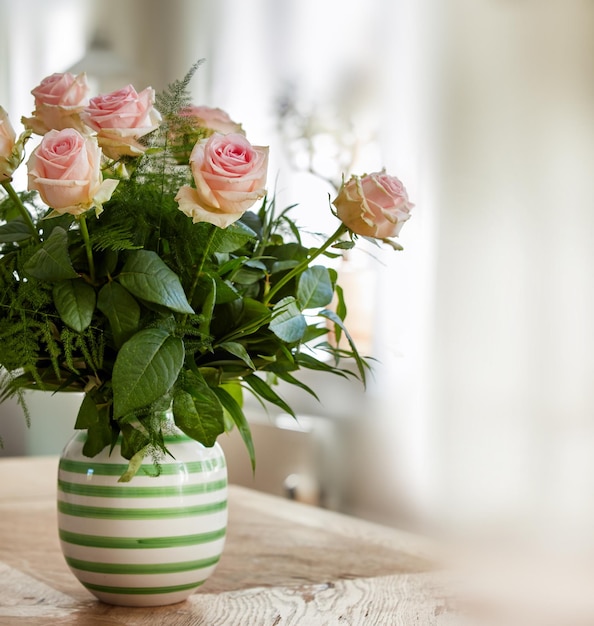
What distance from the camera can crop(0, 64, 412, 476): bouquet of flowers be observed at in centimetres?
78

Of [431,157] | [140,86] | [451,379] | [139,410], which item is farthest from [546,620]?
[140,86]

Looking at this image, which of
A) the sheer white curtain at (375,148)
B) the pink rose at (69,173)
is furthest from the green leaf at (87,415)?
the sheer white curtain at (375,148)

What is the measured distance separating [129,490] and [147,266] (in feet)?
0.73

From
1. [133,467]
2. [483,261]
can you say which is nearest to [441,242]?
[483,261]

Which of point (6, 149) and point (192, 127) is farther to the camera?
point (192, 127)

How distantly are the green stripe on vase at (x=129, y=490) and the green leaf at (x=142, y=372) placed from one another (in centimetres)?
12

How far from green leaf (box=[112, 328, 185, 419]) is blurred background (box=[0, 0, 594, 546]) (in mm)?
1561

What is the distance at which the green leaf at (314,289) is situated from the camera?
36.0 inches

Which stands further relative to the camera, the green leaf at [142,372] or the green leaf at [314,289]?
the green leaf at [314,289]

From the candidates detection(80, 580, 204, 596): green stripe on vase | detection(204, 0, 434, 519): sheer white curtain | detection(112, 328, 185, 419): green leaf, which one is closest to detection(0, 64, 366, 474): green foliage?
→ detection(112, 328, 185, 419): green leaf

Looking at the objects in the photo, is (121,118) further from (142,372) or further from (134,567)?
(134,567)

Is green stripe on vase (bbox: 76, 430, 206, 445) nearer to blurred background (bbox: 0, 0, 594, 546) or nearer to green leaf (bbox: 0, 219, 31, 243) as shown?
green leaf (bbox: 0, 219, 31, 243)

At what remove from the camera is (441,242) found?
276 cm

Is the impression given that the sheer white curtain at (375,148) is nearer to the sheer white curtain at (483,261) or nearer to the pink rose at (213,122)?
the sheer white curtain at (483,261)
